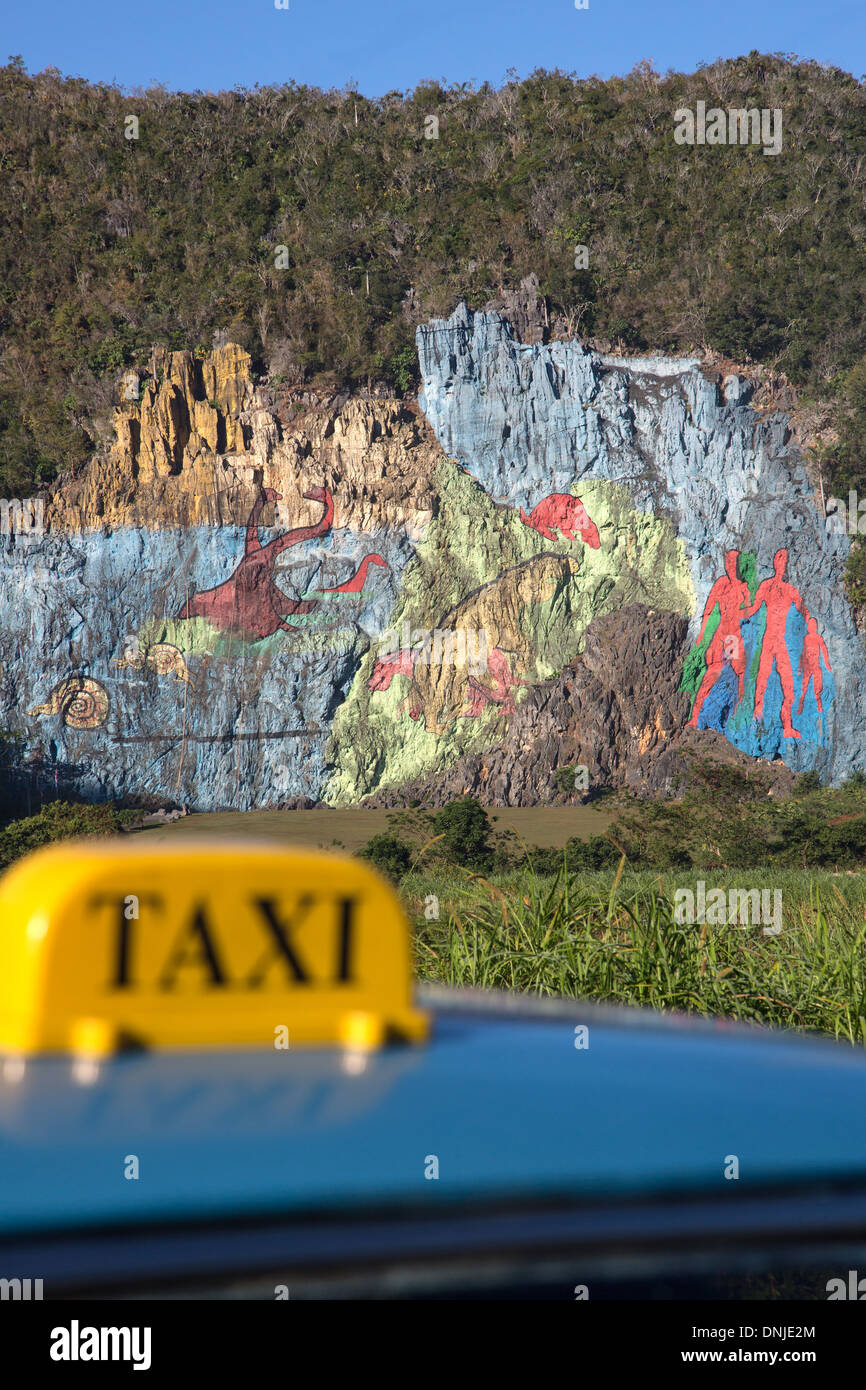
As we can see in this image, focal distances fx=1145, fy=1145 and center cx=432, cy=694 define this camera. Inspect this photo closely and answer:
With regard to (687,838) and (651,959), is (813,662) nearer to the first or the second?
(687,838)

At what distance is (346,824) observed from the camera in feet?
67.0

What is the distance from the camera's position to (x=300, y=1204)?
1.93ft

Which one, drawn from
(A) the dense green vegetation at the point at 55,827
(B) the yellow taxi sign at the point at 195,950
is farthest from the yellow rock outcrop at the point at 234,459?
(B) the yellow taxi sign at the point at 195,950

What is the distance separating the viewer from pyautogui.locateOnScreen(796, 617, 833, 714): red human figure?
22469 millimetres

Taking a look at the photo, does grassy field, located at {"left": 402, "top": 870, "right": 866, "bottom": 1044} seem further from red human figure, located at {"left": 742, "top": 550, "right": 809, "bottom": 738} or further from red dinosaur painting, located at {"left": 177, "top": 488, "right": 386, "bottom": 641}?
red human figure, located at {"left": 742, "top": 550, "right": 809, "bottom": 738}

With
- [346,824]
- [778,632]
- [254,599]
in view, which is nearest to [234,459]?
[254,599]

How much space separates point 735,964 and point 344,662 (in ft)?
59.7

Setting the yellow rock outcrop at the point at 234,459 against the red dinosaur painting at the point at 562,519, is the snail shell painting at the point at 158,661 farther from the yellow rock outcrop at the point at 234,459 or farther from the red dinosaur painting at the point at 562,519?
the red dinosaur painting at the point at 562,519

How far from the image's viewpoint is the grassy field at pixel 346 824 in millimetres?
19188

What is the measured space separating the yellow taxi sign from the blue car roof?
0.02 m

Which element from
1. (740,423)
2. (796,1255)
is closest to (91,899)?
(796,1255)

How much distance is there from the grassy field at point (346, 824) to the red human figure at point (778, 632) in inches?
177

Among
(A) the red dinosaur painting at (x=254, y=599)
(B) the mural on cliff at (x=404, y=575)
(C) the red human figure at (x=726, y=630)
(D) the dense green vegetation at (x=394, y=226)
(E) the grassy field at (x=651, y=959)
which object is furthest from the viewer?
(D) the dense green vegetation at (x=394, y=226)

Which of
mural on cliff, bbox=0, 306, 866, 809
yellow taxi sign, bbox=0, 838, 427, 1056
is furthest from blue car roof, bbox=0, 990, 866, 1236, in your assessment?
mural on cliff, bbox=0, 306, 866, 809
